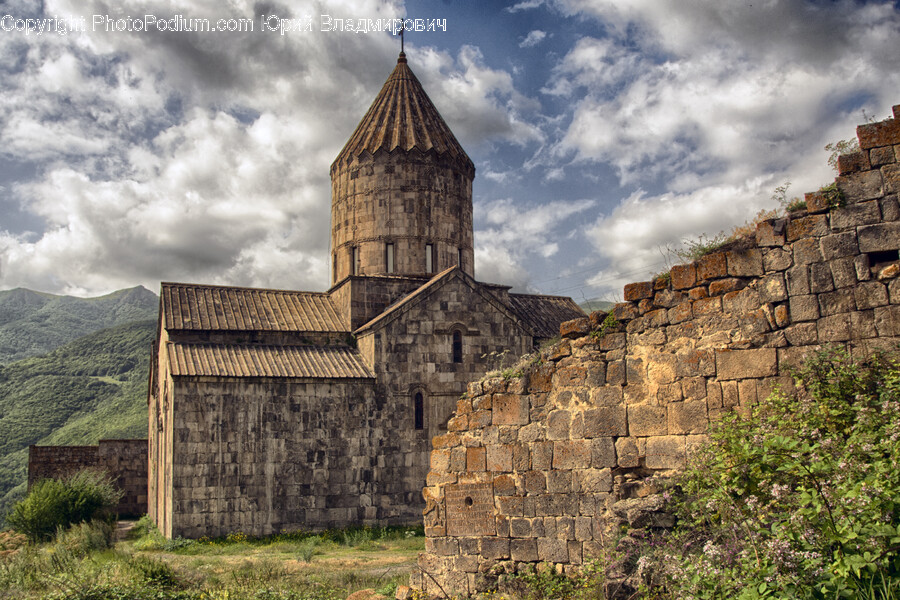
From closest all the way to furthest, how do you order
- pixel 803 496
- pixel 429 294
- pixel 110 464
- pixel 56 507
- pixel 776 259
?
1. pixel 803 496
2. pixel 776 259
3. pixel 56 507
4. pixel 429 294
5. pixel 110 464

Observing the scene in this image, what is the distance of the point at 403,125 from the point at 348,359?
652 centimetres

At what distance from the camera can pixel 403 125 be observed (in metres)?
18.2

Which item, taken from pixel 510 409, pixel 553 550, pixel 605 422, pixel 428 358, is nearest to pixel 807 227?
pixel 605 422

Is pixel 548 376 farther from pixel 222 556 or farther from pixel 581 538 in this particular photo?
pixel 222 556

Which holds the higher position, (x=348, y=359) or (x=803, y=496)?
(x=348, y=359)

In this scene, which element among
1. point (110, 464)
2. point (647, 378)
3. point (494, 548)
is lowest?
point (110, 464)

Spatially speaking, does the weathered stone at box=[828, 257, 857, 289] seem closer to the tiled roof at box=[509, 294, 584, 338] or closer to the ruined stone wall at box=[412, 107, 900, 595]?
the ruined stone wall at box=[412, 107, 900, 595]

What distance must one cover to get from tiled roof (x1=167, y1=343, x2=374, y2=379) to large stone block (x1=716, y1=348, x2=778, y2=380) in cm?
1065

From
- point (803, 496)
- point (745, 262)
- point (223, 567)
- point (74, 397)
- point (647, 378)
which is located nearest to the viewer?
point (803, 496)

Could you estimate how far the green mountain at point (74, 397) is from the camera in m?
34.8

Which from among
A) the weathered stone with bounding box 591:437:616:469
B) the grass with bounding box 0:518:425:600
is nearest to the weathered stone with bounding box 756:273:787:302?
the weathered stone with bounding box 591:437:616:469

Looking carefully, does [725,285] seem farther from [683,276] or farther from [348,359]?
[348,359]

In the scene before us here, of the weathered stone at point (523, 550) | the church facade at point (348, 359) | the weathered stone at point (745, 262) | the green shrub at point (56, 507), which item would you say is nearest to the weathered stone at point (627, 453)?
the weathered stone at point (523, 550)

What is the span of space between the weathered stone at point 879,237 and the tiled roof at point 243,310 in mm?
12829
